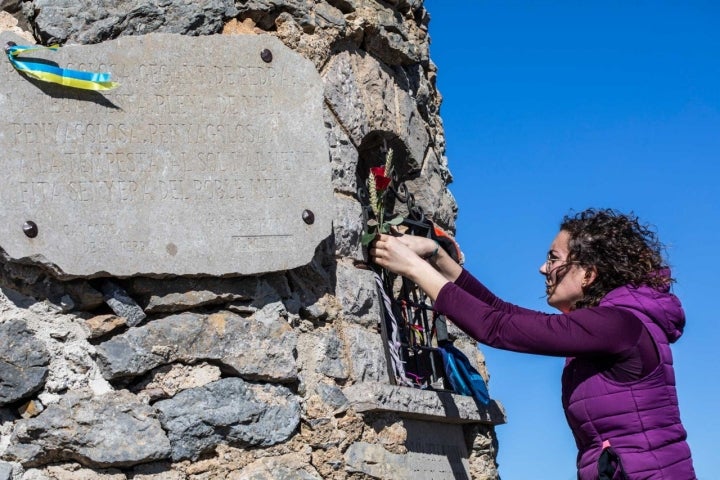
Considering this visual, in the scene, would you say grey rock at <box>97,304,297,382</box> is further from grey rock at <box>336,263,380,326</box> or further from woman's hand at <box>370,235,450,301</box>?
woman's hand at <box>370,235,450,301</box>

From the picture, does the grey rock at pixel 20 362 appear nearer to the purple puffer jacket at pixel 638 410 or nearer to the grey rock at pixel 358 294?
the grey rock at pixel 358 294

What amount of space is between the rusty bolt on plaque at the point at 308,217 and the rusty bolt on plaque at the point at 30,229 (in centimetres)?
95

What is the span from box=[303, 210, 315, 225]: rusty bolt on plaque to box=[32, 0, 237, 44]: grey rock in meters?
0.78

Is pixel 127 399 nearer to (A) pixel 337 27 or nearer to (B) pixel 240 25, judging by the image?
(B) pixel 240 25

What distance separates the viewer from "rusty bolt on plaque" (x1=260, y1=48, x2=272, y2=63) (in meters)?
3.90

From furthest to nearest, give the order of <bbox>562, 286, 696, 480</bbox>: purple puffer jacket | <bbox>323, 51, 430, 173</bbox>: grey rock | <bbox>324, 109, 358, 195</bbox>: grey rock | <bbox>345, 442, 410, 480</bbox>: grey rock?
<bbox>323, 51, 430, 173</bbox>: grey rock → <bbox>324, 109, 358, 195</bbox>: grey rock → <bbox>345, 442, 410, 480</bbox>: grey rock → <bbox>562, 286, 696, 480</bbox>: purple puffer jacket

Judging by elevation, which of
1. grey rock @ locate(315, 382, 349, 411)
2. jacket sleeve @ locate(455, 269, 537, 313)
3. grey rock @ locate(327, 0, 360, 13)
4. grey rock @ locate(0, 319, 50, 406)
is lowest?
grey rock @ locate(0, 319, 50, 406)

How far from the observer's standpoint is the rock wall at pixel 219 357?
11.2 feet

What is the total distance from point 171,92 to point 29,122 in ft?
1.65

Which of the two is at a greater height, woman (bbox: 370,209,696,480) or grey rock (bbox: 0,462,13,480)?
woman (bbox: 370,209,696,480)

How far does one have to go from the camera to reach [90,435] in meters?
3.38

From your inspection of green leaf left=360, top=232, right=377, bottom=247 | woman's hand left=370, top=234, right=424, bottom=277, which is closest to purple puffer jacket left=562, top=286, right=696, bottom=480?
woman's hand left=370, top=234, right=424, bottom=277

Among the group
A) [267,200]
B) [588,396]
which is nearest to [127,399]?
[267,200]

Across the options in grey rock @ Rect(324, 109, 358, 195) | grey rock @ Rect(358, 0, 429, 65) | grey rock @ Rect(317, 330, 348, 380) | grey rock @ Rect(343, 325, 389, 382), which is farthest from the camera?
grey rock @ Rect(358, 0, 429, 65)
